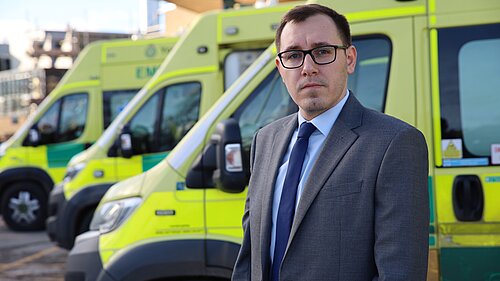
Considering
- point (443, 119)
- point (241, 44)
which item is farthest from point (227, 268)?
point (241, 44)

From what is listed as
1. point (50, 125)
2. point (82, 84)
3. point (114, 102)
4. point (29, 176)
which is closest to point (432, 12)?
point (114, 102)

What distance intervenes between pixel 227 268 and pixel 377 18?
1.51 m

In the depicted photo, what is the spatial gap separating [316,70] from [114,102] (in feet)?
24.8

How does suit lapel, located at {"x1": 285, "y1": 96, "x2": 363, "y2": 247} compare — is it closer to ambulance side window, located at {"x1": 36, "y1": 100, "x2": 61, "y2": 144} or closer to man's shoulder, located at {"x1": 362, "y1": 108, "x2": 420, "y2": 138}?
man's shoulder, located at {"x1": 362, "y1": 108, "x2": 420, "y2": 138}

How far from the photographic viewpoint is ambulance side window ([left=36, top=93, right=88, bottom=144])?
9.48 metres

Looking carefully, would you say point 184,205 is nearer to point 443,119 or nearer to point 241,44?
point 443,119

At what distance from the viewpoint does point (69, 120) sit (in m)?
9.51

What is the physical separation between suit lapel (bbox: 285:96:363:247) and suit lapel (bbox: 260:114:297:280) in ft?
0.48

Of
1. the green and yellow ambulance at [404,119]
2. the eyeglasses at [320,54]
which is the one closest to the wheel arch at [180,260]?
the green and yellow ambulance at [404,119]

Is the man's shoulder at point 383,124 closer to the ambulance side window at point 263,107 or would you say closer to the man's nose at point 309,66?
the man's nose at point 309,66

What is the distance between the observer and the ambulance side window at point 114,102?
9.05 m

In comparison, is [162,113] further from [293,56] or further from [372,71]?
[293,56]

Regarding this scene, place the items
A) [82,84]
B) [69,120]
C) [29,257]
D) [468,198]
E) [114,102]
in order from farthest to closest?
[69,120] < [82,84] < [114,102] < [29,257] < [468,198]

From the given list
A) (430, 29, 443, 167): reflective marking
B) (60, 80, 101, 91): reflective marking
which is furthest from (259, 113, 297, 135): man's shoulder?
(60, 80, 101, 91): reflective marking
